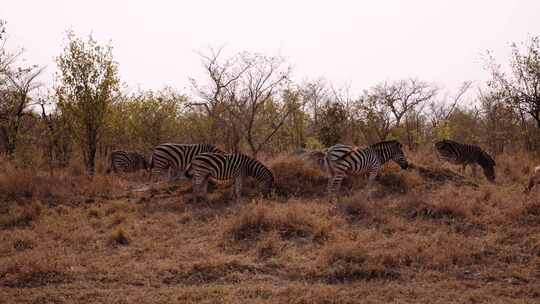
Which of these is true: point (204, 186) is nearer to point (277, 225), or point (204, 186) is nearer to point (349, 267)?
point (277, 225)

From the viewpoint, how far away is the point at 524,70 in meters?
18.9

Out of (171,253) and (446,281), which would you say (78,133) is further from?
(446,281)

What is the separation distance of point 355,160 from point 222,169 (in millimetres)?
3814

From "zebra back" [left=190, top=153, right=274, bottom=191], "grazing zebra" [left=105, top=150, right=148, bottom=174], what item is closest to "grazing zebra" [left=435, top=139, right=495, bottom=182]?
"zebra back" [left=190, top=153, right=274, bottom=191]

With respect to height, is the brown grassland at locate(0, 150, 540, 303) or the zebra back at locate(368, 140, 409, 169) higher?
the zebra back at locate(368, 140, 409, 169)

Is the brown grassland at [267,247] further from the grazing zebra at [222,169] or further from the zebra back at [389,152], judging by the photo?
the zebra back at [389,152]

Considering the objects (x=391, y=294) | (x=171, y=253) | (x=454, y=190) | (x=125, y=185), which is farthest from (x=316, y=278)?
(x=125, y=185)

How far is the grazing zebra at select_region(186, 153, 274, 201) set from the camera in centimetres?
1323

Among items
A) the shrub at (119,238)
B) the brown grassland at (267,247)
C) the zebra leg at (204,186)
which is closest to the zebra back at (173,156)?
the brown grassland at (267,247)

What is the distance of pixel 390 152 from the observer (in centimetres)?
1452

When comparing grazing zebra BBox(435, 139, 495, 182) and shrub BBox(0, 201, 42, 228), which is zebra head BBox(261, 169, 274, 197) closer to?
shrub BBox(0, 201, 42, 228)

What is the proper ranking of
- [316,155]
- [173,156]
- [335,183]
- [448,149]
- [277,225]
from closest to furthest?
[277,225] → [335,183] → [173,156] → [316,155] → [448,149]

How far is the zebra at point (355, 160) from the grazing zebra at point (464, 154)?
12.6ft

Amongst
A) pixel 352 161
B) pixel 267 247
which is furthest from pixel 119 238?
pixel 352 161
